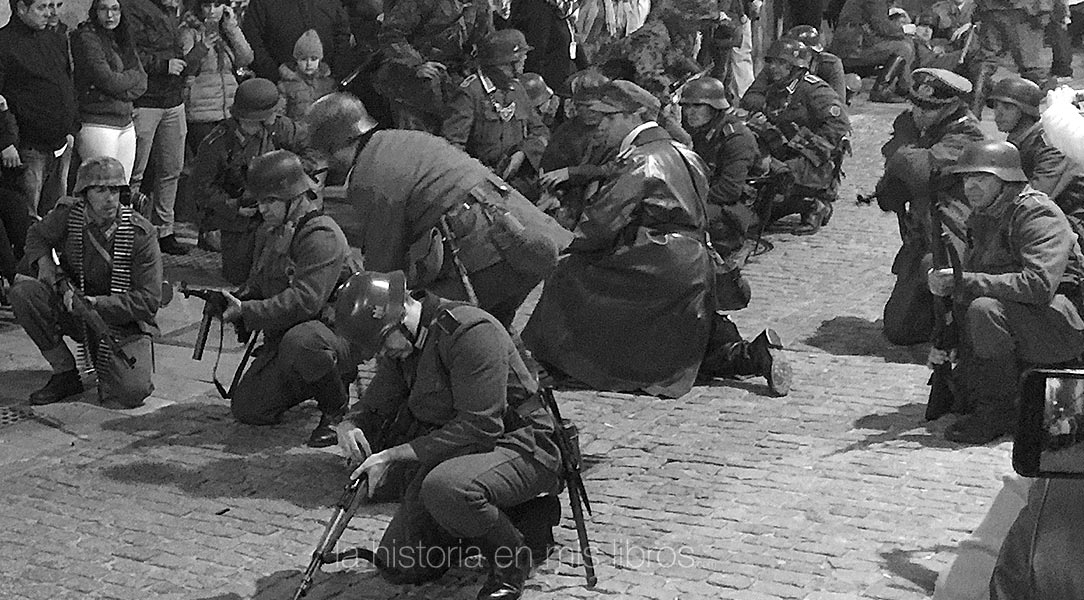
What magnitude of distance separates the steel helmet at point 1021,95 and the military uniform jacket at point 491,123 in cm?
355

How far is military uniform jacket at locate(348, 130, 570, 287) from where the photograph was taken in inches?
272

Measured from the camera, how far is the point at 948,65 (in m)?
16.3

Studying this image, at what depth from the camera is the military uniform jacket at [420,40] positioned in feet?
37.9

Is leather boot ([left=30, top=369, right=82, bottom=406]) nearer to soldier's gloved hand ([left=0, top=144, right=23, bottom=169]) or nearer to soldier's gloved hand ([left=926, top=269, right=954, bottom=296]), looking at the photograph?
soldier's gloved hand ([left=0, top=144, right=23, bottom=169])

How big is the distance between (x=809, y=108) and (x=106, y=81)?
5174 millimetres

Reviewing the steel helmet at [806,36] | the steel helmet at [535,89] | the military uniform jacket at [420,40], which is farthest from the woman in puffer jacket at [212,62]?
the steel helmet at [806,36]

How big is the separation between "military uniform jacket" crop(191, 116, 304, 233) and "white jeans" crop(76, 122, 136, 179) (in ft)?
1.70

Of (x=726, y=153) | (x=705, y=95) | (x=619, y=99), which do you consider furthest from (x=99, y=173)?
(x=726, y=153)

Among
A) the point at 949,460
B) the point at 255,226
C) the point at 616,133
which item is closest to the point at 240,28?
the point at 255,226

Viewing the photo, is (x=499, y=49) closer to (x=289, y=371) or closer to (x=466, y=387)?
(x=289, y=371)

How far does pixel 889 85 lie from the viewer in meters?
18.1

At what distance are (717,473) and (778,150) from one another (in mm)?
5112

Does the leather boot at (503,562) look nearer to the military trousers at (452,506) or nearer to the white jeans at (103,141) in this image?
the military trousers at (452,506)

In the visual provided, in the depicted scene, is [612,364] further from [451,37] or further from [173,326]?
[451,37]
